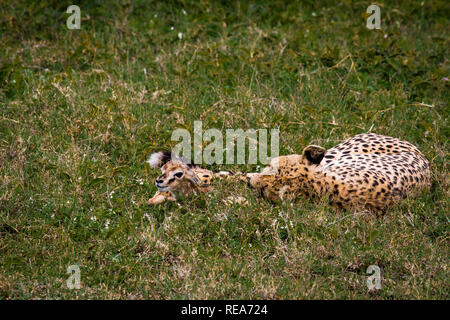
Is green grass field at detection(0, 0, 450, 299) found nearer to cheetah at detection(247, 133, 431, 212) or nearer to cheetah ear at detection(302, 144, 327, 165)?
cheetah at detection(247, 133, 431, 212)

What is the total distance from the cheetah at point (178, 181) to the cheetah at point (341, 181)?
45 centimetres

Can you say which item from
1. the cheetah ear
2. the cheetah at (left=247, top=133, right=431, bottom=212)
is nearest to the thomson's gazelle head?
Answer: the cheetah at (left=247, top=133, right=431, bottom=212)

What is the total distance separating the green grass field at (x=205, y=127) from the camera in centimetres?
469

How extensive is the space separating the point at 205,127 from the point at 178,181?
4.51ft

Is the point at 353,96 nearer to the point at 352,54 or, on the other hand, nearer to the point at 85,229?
the point at 352,54

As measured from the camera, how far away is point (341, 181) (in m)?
5.38

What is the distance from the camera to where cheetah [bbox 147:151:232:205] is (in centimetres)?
542

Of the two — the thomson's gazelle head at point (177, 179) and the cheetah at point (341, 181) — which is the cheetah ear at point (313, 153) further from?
the thomson's gazelle head at point (177, 179)

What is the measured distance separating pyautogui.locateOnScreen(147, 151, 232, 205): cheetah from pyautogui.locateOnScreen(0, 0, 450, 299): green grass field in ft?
0.35

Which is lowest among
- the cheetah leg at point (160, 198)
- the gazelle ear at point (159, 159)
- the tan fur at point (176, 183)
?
the cheetah leg at point (160, 198)

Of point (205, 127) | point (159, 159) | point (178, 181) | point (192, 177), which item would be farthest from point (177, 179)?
point (205, 127)

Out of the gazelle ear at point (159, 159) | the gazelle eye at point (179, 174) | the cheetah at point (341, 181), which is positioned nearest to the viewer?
the cheetah at point (341, 181)

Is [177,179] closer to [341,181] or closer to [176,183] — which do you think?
[176,183]

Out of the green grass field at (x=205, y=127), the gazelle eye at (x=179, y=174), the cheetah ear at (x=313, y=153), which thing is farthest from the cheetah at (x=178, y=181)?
the cheetah ear at (x=313, y=153)
